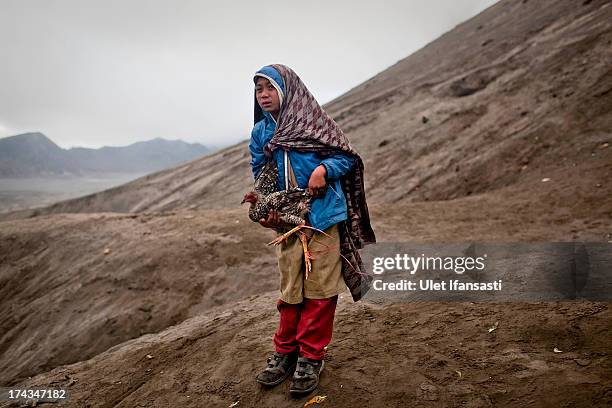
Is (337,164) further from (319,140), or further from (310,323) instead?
(310,323)

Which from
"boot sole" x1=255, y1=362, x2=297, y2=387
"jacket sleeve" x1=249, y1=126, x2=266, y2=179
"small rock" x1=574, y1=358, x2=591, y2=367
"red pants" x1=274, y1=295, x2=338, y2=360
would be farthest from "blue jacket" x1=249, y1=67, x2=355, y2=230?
"small rock" x1=574, y1=358, x2=591, y2=367

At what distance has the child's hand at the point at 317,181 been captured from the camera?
269cm

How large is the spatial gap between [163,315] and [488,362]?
5173 mm

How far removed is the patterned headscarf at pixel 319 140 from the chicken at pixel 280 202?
6.6 inches

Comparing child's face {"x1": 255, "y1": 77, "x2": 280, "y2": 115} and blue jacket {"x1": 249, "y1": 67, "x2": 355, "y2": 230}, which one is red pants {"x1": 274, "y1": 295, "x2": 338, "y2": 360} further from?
child's face {"x1": 255, "y1": 77, "x2": 280, "y2": 115}

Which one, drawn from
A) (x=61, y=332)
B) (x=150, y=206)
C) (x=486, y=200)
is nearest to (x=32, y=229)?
(x=61, y=332)

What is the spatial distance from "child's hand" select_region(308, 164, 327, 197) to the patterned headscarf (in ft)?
0.53

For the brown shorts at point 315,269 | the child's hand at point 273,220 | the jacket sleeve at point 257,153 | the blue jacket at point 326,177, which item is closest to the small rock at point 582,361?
the brown shorts at point 315,269

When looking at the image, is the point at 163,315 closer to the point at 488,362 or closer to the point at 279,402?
the point at 279,402

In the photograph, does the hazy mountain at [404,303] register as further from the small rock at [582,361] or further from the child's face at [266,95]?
the child's face at [266,95]

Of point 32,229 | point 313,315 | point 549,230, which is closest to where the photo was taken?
point 313,315

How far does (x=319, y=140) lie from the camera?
2.76 m

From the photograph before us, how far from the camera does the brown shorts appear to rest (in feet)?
9.12

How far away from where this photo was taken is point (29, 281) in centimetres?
1003
